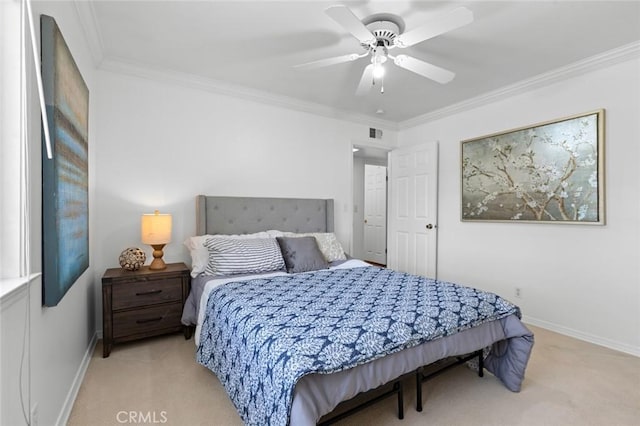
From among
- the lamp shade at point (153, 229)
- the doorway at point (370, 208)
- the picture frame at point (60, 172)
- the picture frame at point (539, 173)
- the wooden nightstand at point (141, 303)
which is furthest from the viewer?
the doorway at point (370, 208)

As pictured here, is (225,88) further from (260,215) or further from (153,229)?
(153,229)

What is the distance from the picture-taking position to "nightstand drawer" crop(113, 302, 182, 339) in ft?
7.95

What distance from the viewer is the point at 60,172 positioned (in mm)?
1488

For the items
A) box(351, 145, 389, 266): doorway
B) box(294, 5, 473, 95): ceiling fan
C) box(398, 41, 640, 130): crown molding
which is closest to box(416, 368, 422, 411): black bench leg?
box(294, 5, 473, 95): ceiling fan

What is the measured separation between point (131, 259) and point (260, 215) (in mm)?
1310

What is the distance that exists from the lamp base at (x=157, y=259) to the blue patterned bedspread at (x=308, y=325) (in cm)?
86

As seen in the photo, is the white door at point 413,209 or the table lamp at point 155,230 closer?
the table lamp at point 155,230

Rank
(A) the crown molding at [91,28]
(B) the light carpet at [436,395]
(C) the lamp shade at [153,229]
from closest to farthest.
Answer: (B) the light carpet at [436,395]
(A) the crown molding at [91,28]
(C) the lamp shade at [153,229]

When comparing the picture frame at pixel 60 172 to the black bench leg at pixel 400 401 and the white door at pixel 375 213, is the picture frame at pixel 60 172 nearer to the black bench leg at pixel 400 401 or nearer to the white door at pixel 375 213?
the black bench leg at pixel 400 401

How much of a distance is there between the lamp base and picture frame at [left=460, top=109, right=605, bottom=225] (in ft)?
11.1

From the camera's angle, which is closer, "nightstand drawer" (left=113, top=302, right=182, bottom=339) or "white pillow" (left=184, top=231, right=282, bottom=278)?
"nightstand drawer" (left=113, top=302, right=182, bottom=339)

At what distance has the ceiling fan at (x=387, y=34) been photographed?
1675 millimetres

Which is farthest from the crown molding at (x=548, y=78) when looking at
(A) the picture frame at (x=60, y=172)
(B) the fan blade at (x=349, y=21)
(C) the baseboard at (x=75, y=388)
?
(C) the baseboard at (x=75, y=388)

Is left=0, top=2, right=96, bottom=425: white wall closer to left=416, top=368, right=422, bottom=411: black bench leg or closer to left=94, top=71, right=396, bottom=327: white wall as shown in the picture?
left=94, top=71, right=396, bottom=327: white wall
